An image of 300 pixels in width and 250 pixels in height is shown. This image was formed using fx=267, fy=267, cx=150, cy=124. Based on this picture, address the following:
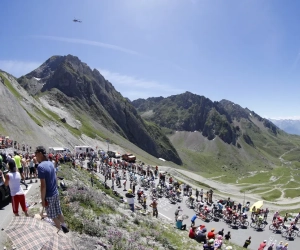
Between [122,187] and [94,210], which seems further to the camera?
[122,187]

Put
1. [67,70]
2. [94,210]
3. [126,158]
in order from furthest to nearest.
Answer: [67,70] → [126,158] → [94,210]

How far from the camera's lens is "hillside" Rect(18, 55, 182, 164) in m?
134

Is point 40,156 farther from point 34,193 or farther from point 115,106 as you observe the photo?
point 115,106

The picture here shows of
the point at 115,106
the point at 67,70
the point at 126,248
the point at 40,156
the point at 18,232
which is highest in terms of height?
the point at 67,70

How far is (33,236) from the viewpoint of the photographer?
625cm

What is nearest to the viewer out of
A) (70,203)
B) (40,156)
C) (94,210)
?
(40,156)

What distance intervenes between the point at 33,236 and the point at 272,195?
339 feet

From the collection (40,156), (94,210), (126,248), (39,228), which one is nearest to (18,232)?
(39,228)

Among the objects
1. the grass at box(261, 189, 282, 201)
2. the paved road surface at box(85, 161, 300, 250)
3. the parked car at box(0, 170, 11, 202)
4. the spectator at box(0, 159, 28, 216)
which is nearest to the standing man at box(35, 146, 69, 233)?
the spectator at box(0, 159, 28, 216)

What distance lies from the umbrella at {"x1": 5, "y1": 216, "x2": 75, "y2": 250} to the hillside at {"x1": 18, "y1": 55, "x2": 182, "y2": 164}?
10744 centimetres

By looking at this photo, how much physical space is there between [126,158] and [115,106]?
116 m

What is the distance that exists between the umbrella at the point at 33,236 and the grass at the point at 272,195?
304 feet

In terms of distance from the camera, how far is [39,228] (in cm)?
659

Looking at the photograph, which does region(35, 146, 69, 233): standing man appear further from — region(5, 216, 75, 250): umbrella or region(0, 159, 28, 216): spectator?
region(0, 159, 28, 216): spectator
